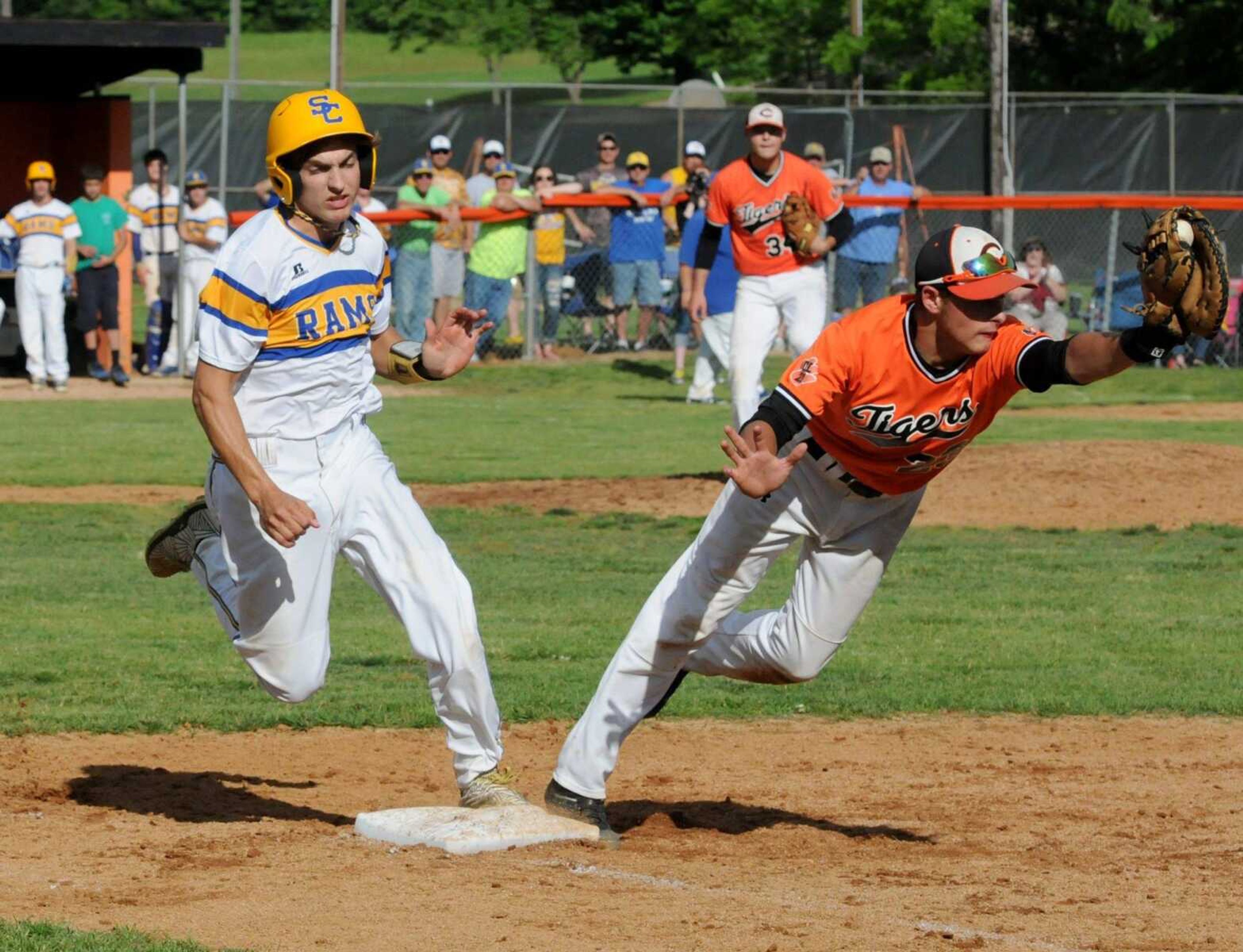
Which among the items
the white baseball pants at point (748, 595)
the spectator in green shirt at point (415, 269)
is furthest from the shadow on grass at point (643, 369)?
the white baseball pants at point (748, 595)

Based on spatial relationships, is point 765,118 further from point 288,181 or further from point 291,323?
point 291,323

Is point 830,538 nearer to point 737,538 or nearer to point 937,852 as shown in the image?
point 737,538

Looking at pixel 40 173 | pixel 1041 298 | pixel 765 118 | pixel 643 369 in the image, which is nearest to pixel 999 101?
pixel 1041 298

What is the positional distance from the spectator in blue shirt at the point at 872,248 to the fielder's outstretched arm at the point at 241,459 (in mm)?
16020

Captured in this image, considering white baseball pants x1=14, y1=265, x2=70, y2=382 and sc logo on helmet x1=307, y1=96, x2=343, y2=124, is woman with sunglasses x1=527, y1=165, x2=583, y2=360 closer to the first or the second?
white baseball pants x1=14, y1=265, x2=70, y2=382

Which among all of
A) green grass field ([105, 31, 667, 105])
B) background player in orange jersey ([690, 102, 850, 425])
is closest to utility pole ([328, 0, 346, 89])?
background player in orange jersey ([690, 102, 850, 425])

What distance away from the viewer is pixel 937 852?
6254 mm

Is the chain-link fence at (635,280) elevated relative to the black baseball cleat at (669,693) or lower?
elevated

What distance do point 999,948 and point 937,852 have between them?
128 cm

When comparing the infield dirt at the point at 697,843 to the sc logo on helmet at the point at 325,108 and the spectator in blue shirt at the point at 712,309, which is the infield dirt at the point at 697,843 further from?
the spectator in blue shirt at the point at 712,309

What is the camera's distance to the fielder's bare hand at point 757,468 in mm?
5598

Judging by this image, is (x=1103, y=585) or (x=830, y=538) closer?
(x=830, y=538)

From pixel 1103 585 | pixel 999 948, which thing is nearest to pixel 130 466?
pixel 1103 585

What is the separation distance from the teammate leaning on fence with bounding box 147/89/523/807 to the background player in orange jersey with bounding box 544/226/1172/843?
1.81ft
